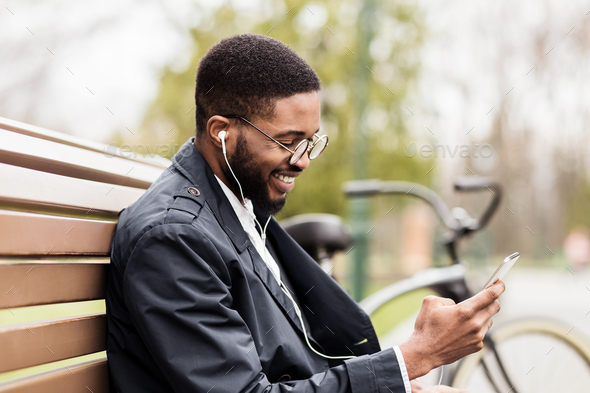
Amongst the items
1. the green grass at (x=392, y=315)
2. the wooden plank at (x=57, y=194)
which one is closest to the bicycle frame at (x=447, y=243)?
the wooden plank at (x=57, y=194)

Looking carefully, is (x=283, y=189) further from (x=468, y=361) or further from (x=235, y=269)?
(x=468, y=361)

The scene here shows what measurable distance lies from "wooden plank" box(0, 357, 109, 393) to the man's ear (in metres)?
0.80

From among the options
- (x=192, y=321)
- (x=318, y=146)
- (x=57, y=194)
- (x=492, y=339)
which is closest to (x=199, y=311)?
(x=192, y=321)

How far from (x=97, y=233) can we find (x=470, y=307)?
1125mm

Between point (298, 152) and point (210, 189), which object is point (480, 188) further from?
point (210, 189)

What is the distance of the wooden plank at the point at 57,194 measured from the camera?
1325 mm

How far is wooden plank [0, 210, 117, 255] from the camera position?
1.28m

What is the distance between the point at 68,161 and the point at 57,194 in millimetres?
156

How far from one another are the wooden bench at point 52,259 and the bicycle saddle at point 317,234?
1.64 metres

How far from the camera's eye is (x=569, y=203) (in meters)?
21.7

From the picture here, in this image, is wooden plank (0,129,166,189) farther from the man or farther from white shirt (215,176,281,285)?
white shirt (215,176,281,285)

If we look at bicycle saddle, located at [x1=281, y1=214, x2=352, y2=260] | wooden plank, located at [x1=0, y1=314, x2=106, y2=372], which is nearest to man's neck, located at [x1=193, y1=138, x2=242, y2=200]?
wooden plank, located at [x1=0, y1=314, x2=106, y2=372]

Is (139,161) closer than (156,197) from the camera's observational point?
No

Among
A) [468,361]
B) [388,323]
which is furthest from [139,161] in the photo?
[388,323]
